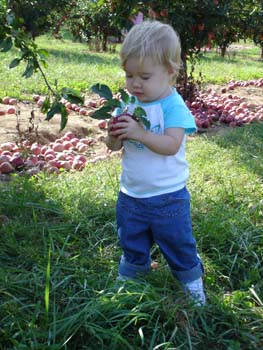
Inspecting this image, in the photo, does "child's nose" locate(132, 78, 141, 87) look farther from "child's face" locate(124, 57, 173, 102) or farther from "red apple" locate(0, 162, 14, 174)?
"red apple" locate(0, 162, 14, 174)

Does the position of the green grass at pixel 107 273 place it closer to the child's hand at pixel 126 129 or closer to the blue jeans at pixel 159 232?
the blue jeans at pixel 159 232

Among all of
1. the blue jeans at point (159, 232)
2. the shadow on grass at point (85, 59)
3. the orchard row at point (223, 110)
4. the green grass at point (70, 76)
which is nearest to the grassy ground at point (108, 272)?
the blue jeans at point (159, 232)

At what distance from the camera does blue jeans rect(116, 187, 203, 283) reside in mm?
2344

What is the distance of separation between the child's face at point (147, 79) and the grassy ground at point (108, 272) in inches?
29.9

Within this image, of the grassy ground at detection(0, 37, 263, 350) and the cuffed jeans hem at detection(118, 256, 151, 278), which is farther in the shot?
the cuffed jeans hem at detection(118, 256, 151, 278)

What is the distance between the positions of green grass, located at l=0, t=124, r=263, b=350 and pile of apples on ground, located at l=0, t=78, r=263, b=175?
22.4 inches

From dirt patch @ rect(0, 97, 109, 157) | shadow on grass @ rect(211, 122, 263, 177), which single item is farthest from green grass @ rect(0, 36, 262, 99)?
shadow on grass @ rect(211, 122, 263, 177)

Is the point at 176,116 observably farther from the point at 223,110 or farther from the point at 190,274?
the point at 223,110

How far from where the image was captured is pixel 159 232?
238cm

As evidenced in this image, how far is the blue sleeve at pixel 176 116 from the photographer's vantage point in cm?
224

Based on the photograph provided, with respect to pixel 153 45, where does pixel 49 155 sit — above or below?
below

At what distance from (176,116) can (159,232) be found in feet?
1.59

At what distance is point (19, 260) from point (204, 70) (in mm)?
10756

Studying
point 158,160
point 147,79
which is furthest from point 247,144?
point 147,79
